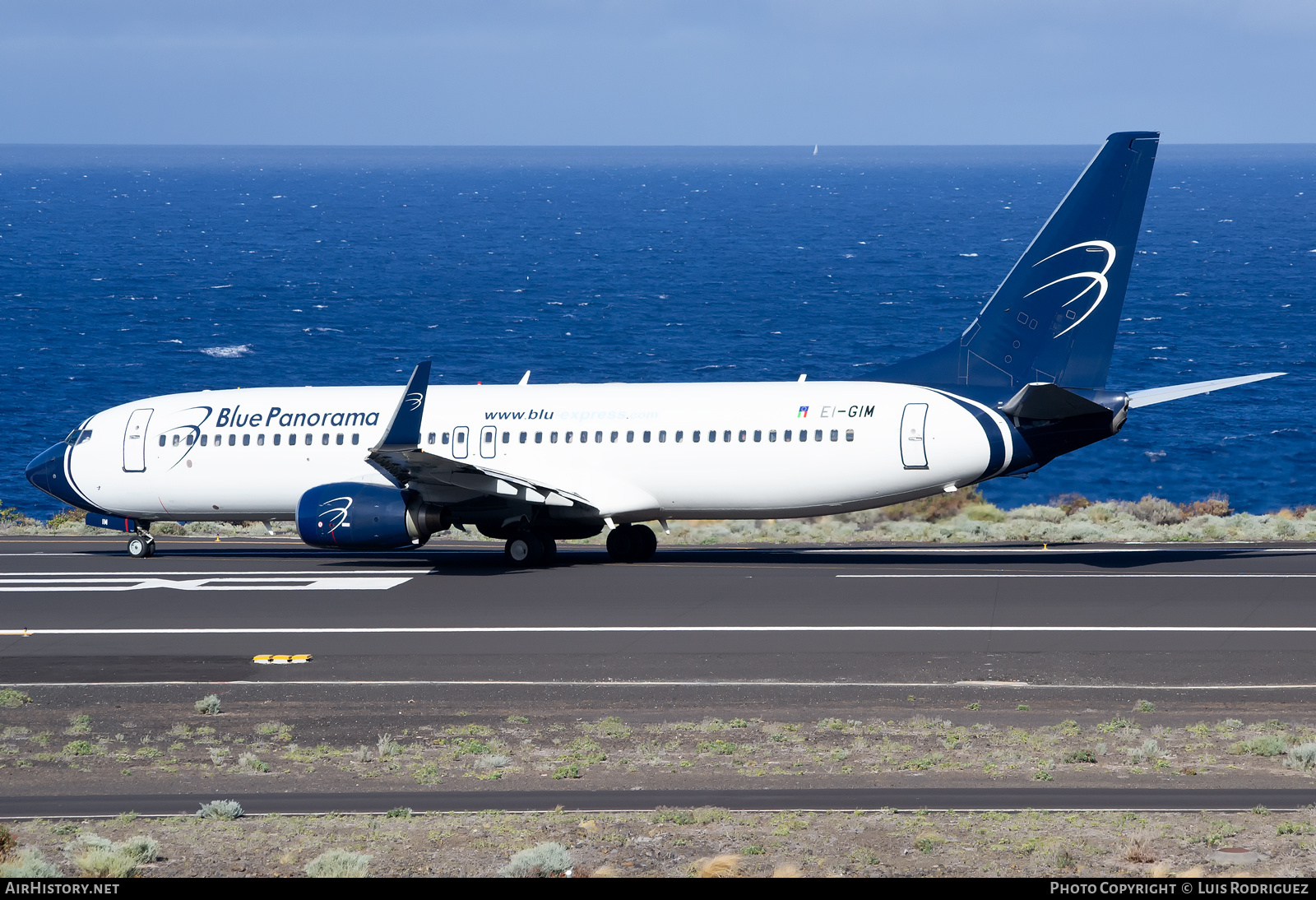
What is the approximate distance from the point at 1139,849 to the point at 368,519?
1992cm

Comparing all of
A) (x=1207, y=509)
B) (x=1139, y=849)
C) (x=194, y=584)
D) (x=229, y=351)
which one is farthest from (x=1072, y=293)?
(x=229, y=351)

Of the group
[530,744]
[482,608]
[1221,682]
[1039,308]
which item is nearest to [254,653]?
[482,608]

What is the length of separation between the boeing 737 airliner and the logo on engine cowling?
38 mm

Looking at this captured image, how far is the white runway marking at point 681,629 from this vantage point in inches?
886

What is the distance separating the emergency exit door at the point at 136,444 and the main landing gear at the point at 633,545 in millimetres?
10804

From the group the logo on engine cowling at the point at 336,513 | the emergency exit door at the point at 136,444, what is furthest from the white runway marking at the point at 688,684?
the emergency exit door at the point at 136,444

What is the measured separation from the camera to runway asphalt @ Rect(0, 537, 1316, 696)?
20516 millimetres

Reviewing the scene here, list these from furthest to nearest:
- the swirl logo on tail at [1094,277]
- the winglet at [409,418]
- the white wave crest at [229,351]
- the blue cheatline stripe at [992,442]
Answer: the white wave crest at [229,351], the swirl logo on tail at [1094,277], the blue cheatline stripe at [992,442], the winglet at [409,418]

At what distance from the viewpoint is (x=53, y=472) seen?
3378 centimetres

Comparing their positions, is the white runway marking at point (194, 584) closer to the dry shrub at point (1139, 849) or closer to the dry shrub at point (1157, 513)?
the dry shrub at point (1139, 849)

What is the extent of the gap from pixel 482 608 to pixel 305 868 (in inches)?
554

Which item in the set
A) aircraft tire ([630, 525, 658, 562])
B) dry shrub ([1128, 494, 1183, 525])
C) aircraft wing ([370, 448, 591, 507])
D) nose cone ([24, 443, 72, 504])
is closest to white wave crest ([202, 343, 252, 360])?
nose cone ([24, 443, 72, 504])

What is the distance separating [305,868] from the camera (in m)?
11.7
